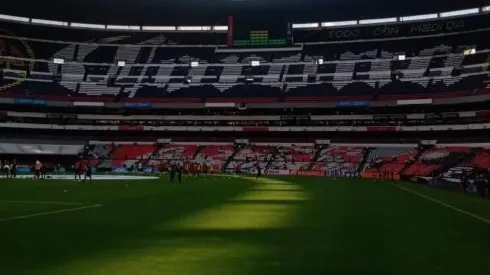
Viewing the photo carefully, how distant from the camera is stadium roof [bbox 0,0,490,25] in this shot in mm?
85188

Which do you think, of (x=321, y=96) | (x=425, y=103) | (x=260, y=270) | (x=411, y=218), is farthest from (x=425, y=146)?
(x=260, y=270)

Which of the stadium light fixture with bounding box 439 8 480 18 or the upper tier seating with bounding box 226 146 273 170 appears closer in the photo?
the upper tier seating with bounding box 226 146 273 170

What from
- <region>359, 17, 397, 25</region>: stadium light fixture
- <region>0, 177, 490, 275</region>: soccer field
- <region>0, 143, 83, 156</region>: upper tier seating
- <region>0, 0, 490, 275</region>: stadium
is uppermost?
<region>359, 17, 397, 25</region>: stadium light fixture

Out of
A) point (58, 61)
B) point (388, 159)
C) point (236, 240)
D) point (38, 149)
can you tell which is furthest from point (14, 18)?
point (236, 240)

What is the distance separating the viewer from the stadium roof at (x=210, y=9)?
85188mm

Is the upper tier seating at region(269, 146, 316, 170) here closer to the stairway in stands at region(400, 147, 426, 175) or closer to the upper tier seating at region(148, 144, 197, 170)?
the stairway in stands at region(400, 147, 426, 175)

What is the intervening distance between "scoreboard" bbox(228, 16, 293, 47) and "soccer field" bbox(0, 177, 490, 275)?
2717 inches

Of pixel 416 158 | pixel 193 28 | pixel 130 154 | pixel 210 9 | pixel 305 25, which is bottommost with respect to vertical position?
pixel 416 158

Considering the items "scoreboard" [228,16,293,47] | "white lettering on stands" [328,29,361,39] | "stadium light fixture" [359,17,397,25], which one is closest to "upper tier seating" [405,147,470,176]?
"stadium light fixture" [359,17,397,25]

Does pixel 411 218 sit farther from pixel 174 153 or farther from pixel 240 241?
pixel 174 153

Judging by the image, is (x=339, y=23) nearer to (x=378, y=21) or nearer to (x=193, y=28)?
(x=378, y=21)

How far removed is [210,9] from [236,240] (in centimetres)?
8165

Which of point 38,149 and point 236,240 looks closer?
point 236,240

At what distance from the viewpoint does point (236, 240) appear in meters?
12.9
